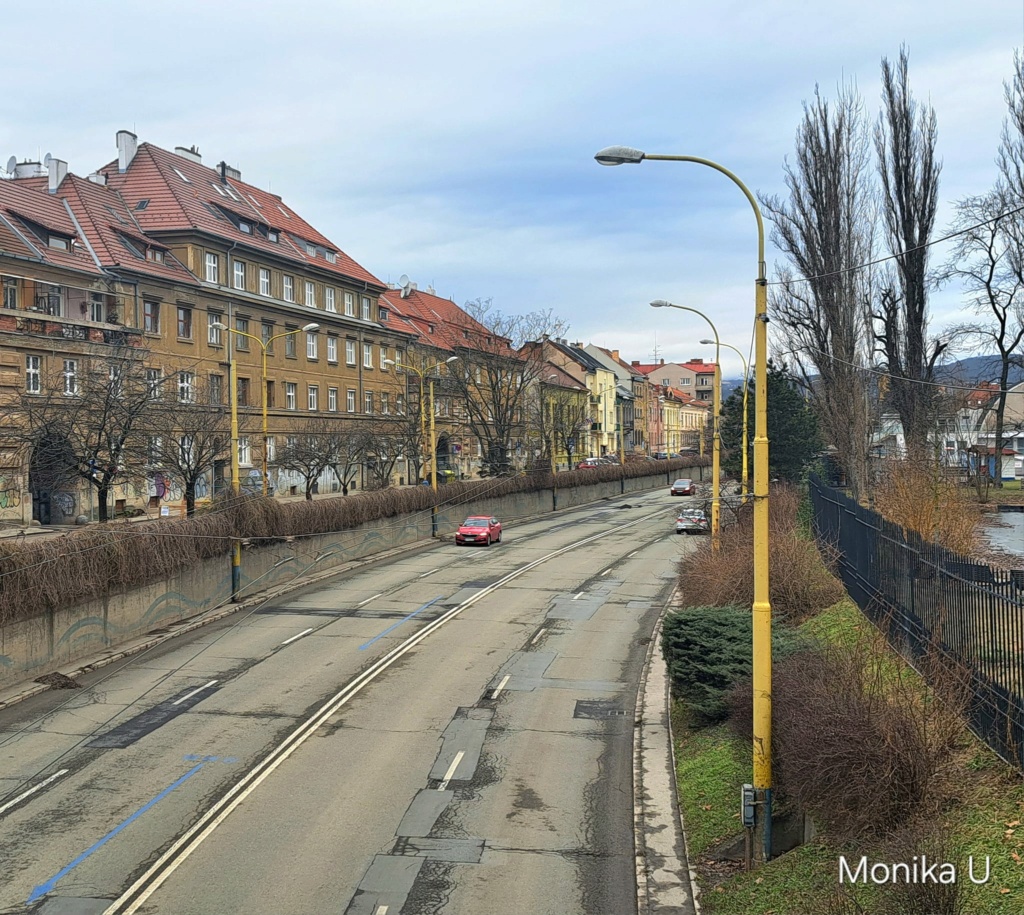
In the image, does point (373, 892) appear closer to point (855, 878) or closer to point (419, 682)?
point (855, 878)

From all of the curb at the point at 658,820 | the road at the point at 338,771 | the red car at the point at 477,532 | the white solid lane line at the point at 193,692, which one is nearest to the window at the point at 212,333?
the red car at the point at 477,532

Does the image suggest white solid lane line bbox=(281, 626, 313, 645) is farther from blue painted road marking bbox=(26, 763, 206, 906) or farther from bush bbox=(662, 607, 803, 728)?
bush bbox=(662, 607, 803, 728)

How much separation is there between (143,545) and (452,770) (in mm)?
14855

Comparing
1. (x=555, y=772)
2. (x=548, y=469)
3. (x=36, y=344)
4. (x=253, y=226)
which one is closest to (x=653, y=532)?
(x=548, y=469)

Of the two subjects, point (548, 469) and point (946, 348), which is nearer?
point (946, 348)

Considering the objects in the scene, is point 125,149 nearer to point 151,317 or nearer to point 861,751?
point 151,317

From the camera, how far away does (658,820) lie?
Answer: 14.4m

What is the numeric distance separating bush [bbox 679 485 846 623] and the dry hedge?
1542 cm

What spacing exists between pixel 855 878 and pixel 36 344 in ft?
121

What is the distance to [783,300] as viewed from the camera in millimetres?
46594

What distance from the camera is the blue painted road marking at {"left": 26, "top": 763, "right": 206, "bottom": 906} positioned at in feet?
38.0

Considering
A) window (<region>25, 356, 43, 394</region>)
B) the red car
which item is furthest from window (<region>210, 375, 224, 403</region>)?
the red car

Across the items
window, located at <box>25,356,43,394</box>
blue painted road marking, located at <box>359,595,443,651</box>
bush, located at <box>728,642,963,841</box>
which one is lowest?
blue painted road marking, located at <box>359,595,443,651</box>

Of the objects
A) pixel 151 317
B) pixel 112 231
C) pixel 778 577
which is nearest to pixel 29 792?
pixel 778 577
